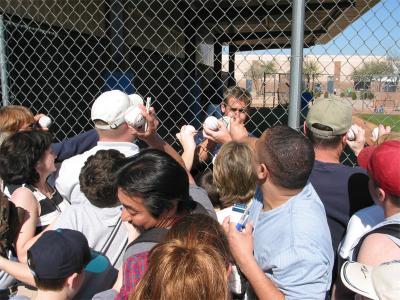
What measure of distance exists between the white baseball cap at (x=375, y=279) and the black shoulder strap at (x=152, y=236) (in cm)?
71

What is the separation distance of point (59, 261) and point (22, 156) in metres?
0.96

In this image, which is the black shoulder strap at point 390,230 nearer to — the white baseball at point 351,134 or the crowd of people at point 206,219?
the crowd of people at point 206,219

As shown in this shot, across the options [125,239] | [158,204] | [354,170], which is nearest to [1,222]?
[125,239]

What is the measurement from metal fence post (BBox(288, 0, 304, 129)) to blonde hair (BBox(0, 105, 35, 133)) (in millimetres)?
1973

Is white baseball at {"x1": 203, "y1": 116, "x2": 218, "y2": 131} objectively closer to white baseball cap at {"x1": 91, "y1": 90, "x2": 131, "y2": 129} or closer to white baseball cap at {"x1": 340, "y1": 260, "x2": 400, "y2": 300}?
white baseball cap at {"x1": 91, "y1": 90, "x2": 131, "y2": 129}

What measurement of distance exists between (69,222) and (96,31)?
276 inches

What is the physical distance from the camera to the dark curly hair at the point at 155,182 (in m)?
1.74

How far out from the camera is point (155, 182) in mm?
1738

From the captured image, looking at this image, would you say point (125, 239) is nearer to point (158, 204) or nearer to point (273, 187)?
point (158, 204)

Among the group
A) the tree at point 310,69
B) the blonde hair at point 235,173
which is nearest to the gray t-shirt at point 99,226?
the blonde hair at point 235,173

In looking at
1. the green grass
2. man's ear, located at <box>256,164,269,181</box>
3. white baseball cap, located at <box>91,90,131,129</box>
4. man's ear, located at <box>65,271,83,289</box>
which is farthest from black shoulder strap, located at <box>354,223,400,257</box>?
the green grass

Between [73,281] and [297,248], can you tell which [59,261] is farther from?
[297,248]

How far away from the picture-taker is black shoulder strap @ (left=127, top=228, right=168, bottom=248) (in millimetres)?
1698

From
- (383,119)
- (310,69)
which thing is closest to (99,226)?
(383,119)
